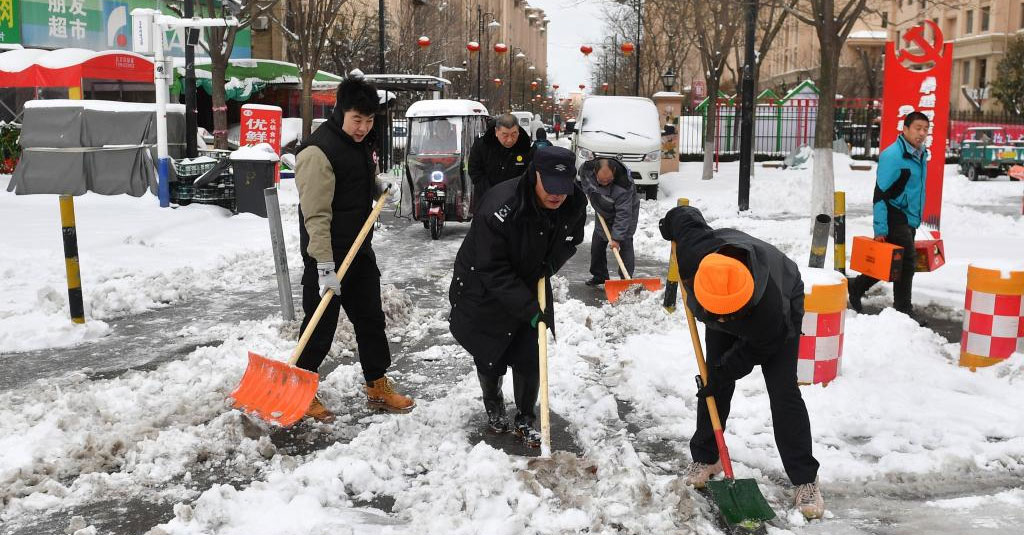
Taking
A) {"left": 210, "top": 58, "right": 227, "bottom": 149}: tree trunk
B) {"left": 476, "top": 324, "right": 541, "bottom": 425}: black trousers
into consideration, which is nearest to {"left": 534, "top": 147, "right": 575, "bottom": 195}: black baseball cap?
{"left": 476, "top": 324, "right": 541, "bottom": 425}: black trousers

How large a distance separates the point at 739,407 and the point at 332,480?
2.47m

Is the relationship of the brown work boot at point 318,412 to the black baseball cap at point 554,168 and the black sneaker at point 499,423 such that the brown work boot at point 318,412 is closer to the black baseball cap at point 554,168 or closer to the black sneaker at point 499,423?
the black sneaker at point 499,423

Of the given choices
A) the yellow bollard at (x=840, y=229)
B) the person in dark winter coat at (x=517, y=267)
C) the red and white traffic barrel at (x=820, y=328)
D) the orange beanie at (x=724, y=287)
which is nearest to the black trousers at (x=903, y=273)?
the yellow bollard at (x=840, y=229)

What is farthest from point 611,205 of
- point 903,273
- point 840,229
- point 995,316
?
point 995,316

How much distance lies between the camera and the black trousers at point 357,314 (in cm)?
554

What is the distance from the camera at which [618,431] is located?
17.6ft

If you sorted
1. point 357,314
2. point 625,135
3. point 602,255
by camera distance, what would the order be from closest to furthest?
point 357,314, point 602,255, point 625,135

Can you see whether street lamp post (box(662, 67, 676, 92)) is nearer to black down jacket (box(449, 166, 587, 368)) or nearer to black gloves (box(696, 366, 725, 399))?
black down jacket (box(449, 166, 587, 368))

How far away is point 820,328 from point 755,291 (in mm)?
2488

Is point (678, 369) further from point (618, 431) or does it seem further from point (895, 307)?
point (895, 307)

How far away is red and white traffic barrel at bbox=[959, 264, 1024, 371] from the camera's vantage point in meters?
6.31

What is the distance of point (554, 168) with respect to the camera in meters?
4.41

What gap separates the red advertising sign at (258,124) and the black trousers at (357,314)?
14.3 metres

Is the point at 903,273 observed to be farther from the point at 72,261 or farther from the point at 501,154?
the point at 72,261
